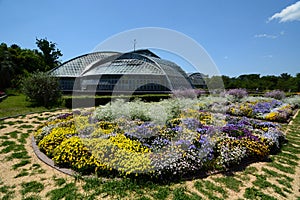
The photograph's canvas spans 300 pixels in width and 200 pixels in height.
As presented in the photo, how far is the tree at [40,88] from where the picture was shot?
45.7 feet

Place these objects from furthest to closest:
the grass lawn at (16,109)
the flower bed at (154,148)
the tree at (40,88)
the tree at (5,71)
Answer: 1. the tree at (5,71)
2. the tree at (40,88)
3. the grass lawn at (16,109)
4. the flower bed at (154,148)

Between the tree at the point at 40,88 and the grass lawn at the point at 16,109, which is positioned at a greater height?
the tree at the point at 40,88

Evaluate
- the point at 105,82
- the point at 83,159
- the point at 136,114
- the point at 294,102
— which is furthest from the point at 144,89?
the point at 83,159

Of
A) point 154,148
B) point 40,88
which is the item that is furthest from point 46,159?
point 40,88

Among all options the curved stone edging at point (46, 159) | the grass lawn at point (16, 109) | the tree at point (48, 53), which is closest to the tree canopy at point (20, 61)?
the tree at point (48, 53)

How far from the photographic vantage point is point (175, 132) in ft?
18.3

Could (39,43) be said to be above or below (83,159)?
above

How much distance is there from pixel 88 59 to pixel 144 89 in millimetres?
15684

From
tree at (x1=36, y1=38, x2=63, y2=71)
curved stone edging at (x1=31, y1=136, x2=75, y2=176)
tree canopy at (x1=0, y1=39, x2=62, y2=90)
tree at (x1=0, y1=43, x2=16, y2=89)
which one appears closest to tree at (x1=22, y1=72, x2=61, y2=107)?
curved stone edging at (x1=31, y1=136, x2=75, y2=176)

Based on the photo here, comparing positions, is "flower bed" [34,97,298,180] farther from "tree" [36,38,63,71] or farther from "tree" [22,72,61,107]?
"tree" [36,38,63,71]

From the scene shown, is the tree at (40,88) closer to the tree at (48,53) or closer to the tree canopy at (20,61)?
the tree canopy at (20,61)

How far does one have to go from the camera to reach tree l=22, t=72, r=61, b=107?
549 inches

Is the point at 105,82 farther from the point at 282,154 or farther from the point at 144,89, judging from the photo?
the point at 282,154

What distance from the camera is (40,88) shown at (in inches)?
546
